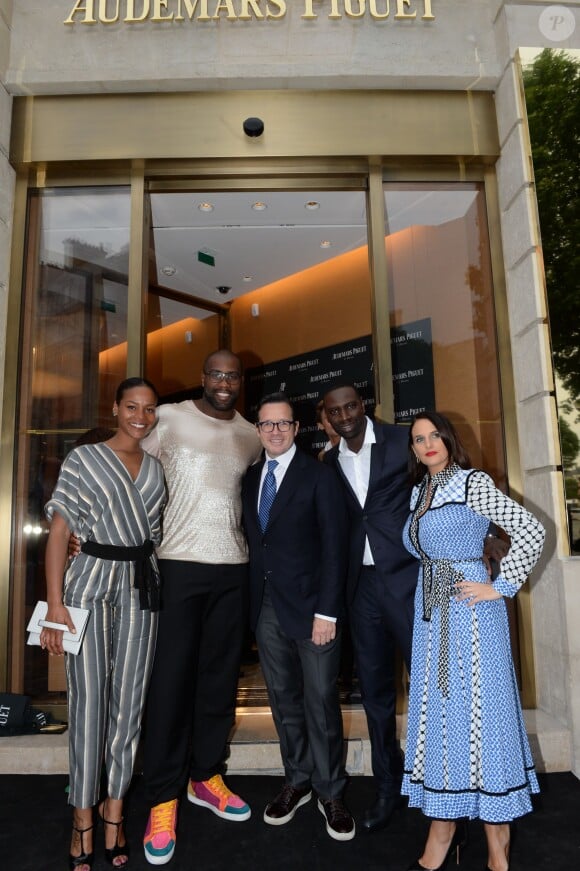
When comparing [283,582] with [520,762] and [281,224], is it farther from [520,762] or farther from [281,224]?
[281,224]

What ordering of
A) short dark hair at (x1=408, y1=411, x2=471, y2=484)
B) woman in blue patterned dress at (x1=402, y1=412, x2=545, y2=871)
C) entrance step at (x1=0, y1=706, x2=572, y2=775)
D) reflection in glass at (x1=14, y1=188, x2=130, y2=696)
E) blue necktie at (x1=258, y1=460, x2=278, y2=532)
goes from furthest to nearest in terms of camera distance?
reflection in glass at (x1=14, y1=188, x2=130, y2=696) < entrance step at (x1=0, y1=706, x2=572, y2=775) < blue necktie at (x1=258, y1=460, x2=278, y2=532) < short dark hair at (x1=408, y1=411, x2=471, y2=484) < woman in blue patterned dress at (x1=402, y1=412, x2=545, y2=871)

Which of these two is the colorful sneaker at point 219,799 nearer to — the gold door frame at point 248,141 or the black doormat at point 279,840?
the black doormat at point 279,840

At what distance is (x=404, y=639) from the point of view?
2768mm

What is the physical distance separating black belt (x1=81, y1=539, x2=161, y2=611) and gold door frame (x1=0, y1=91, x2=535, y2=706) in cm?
183

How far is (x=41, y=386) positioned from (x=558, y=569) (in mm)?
3618

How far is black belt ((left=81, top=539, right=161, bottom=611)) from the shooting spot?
2.48 meters

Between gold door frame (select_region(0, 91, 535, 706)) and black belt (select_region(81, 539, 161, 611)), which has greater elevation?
gold door frame (select_region(0, 91, 535, 706))

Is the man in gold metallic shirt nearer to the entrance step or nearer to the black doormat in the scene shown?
the black doormat

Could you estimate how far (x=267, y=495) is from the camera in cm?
285

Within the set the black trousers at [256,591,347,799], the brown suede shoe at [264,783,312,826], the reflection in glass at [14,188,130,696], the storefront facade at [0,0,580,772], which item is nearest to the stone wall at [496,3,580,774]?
the storefront facade at [0,0,580,772]

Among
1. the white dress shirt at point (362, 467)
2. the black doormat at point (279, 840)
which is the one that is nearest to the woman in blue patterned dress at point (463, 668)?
the black doormat at point (279, 840)

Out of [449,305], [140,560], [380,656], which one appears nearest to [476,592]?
[380,656]

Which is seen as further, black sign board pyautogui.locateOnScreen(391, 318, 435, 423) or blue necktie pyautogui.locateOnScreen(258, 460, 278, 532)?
black sign board pyautogui.locateOnScreen(391, 318, 435, 423)

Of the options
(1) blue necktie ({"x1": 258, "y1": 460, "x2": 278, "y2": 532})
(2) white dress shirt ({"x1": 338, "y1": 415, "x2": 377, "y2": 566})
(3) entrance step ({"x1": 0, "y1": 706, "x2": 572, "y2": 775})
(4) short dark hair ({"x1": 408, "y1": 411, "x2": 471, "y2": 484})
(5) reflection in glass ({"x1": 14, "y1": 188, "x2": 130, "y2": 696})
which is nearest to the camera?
(4) short dark hair ({"x1": 408, "y1": 411, "x2": 471, "y2": 484})
